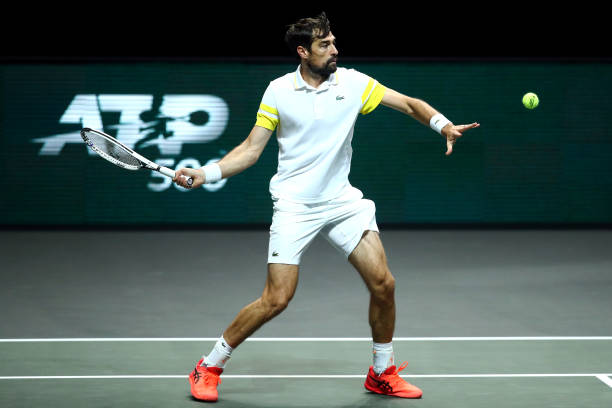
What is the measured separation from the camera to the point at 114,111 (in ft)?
38.5

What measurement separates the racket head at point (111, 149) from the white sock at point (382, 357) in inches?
62.3

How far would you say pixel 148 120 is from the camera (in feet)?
38.5

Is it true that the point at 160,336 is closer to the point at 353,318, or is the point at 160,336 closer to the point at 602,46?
the point at 353,318

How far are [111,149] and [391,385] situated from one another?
1946 millimetres

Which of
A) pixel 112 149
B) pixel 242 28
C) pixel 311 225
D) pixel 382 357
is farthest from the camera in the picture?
pixel 242 28

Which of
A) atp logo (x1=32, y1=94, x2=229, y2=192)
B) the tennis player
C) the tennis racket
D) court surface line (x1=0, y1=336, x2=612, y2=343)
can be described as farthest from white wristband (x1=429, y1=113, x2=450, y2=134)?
atp logo (x1=32, y1=94, x2=229, y2=192)

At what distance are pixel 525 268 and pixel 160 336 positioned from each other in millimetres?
4082

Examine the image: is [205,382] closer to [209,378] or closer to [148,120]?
[209,378]

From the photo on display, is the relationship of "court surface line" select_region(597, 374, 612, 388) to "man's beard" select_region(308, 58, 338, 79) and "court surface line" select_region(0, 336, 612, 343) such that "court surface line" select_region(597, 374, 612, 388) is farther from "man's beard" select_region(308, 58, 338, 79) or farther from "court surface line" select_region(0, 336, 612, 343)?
"man's beard" select_region(308, 58, 338, 79)

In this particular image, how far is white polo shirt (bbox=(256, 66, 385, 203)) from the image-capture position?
5109mm

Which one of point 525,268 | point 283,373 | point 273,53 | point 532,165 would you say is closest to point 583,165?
point 532,165

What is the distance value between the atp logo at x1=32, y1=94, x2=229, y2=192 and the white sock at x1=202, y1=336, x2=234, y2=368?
21.7 ft

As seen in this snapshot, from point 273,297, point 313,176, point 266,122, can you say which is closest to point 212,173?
point 266,122

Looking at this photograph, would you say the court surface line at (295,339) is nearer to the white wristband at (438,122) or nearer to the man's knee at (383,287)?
the man's knee at (383,287)
